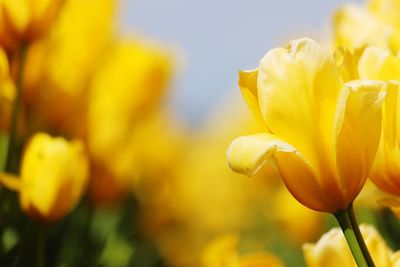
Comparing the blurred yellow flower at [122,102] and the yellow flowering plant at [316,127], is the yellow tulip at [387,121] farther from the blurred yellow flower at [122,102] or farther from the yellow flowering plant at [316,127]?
the blurred yellow flower at [122,102]

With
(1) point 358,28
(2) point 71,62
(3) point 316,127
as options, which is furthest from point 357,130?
(2) point 71,62

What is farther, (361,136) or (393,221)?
(393,221)

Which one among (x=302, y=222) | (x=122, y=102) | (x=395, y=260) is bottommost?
(x=302, y=222)

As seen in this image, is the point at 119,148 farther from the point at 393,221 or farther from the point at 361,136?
the point at 361,136

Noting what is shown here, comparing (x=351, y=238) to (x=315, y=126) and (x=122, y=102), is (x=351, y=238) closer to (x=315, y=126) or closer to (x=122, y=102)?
(x=315, y=126)

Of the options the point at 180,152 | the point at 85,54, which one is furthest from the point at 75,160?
the point at 180,152

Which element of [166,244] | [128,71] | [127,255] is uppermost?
[128,71]
